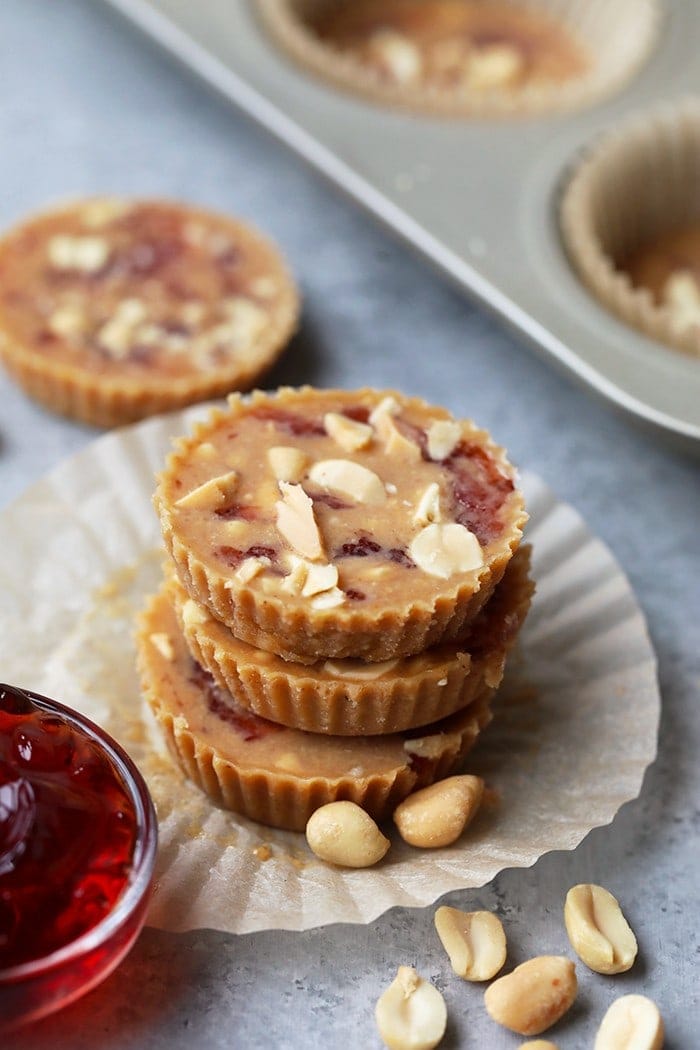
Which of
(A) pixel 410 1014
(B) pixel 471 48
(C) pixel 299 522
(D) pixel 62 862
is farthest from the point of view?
(B) pixel 471 48

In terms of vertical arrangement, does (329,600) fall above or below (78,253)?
above

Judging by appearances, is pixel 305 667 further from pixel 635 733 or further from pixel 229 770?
pixel 635 733

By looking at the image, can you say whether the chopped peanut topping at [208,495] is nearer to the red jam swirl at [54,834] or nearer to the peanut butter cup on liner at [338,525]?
the peanut butter cup on liner at [338,525]

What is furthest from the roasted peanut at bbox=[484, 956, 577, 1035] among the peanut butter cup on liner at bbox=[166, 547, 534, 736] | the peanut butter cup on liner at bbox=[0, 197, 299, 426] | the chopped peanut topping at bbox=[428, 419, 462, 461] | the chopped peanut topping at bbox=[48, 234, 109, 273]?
the chopped peanut topping at bbox=[48, 234, 109, 273]

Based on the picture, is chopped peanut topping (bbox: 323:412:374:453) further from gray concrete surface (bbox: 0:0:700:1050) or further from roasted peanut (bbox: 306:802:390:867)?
gray concrete surface (bbox: 0:0:700:1050)

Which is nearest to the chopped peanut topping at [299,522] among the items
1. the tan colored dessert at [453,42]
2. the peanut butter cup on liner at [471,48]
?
the peanut butter cup on liner at [471,48]

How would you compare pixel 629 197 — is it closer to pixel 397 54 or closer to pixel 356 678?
pixel 397 54

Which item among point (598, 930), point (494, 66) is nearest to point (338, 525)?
point (598, 930)

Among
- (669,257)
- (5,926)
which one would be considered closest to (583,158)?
(669,257)
